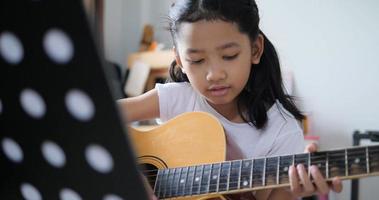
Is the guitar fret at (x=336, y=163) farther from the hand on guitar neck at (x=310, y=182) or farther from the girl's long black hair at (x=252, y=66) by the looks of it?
the girl's long black hair at (x=252, y=66)

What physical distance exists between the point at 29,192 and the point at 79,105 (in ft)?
0.42

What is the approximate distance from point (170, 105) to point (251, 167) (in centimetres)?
40

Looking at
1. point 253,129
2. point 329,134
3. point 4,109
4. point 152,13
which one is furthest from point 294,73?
point 4,109

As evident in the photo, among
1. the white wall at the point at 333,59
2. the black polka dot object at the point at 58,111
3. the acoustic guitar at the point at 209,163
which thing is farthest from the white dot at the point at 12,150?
the white wall at the point at 333,59

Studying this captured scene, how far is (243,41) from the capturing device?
2.75 feet

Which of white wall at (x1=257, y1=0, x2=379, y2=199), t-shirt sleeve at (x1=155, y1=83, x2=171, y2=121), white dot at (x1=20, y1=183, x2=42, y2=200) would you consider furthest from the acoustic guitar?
white wall at (x1=257, y1=0, x2=379, y2=199)

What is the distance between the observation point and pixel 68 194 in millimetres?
333

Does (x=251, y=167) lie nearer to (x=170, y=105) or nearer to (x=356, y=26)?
(x=170, y=105)

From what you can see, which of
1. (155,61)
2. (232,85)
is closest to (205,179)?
(232,85)

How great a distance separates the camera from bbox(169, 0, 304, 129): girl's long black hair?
0.83m

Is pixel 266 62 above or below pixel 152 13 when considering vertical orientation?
below

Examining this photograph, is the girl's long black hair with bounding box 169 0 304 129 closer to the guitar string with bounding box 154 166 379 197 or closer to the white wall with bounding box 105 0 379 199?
the guitar string with bounding box 154 166 379 197

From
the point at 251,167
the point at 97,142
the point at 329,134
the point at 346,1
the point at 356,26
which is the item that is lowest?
the point at 329,134

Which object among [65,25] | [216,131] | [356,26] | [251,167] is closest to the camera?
[65,25]
